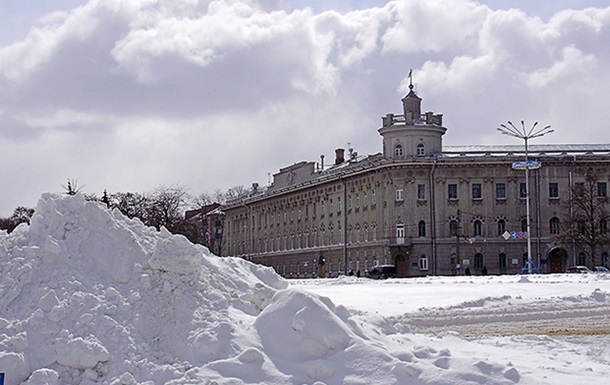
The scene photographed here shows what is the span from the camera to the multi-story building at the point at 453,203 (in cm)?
7131

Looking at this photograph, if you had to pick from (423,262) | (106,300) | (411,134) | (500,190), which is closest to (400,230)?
(423,262)

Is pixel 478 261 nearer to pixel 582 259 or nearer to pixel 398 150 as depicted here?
pixel 582 259

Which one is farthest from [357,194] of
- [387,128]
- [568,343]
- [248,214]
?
[568,343]

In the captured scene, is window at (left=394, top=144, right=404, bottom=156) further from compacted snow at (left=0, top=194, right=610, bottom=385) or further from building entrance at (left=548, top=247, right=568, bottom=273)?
compacted snow at (left=0, top=194, right=610, bottom=385)

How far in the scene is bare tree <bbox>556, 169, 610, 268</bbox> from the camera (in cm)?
6900

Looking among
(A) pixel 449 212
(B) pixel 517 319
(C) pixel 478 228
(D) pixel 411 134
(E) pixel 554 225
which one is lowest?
(B) pixel 517 319

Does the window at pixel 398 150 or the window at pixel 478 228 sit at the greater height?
the window at pixel 398 150

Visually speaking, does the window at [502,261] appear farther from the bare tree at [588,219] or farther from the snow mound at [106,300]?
the snow mound at [106,300]

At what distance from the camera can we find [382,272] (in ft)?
213

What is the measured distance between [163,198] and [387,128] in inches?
801

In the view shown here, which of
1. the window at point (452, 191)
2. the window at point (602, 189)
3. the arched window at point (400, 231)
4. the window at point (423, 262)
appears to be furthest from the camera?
the window at point (602, 189)

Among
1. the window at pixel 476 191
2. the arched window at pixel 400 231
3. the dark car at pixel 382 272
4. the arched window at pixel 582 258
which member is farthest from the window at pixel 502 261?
the dark car at pixel 382 272

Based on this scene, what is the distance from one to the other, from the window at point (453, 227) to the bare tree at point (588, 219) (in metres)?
7.87

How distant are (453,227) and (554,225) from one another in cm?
841
